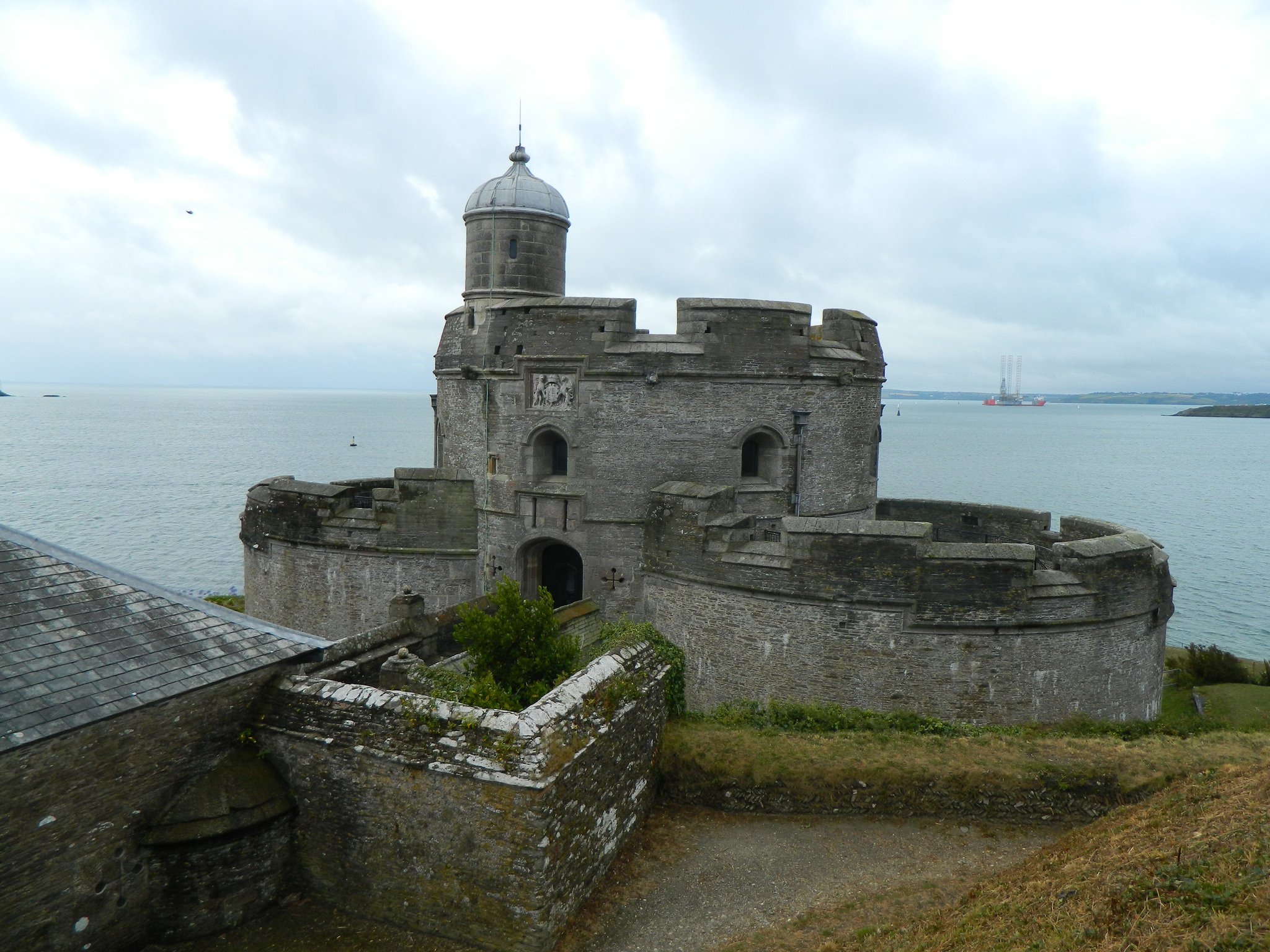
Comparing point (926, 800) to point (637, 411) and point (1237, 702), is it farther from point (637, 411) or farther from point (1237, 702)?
point (1237, 702)

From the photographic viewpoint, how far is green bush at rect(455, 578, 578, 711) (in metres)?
10.2

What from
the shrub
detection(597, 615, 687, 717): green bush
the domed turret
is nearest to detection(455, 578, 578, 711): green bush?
detection(597, 615, 687, 717): green bush

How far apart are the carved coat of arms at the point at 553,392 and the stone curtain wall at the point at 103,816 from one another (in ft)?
26.8

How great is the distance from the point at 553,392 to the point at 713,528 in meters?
4.16

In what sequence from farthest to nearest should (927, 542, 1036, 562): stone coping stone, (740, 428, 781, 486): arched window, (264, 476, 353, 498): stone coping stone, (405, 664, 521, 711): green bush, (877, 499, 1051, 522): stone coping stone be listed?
(264, 476, 353, 498): stone coping stone, (877, 499, 1051, 522): stone coping stone, (740, 428, 781, 486): arched window, (927, 542, 1036, 562): stone coping stone, (405, 664, 521, 711): green bush

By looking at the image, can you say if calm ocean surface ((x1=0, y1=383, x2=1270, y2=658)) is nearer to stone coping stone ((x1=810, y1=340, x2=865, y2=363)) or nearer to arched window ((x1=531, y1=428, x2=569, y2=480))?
stone coping stone ((x1=810, y1=340, x2=865, y2=363))

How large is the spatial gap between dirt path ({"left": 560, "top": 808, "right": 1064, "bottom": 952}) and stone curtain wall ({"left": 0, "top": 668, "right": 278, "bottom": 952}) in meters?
3.84

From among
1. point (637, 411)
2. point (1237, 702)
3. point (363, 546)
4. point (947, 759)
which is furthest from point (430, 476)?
point (1237, 702)

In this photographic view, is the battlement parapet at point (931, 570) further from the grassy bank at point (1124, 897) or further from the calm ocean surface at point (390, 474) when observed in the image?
the calm ocean surface at point (390, 474)

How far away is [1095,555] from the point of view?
13.2 m

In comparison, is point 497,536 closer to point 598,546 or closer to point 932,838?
point 598,546

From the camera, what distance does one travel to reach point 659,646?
14242 millimetres

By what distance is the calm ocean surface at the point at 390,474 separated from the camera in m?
38.0

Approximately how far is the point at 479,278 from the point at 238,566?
2638 centimetres
